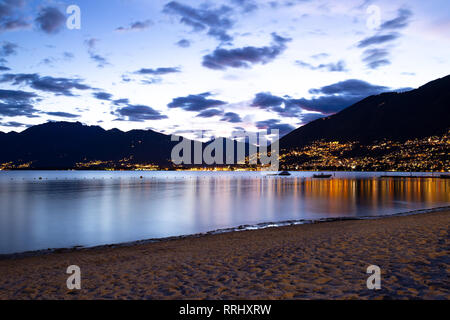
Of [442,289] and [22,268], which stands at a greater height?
[442,289]

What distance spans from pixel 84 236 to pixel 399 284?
2207cm

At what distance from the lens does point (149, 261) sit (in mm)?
12023

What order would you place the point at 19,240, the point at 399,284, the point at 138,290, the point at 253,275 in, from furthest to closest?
the point at 19,240 < the point at 253,275 < the point at 138,290 < the point at 399,284

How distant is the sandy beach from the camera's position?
24.1 ft

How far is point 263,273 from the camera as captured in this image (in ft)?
29.3

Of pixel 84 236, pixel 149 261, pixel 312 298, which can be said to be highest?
pixel 312 298

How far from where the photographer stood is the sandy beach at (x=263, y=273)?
7344 millimetres

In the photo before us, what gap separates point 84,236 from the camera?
936 inches
